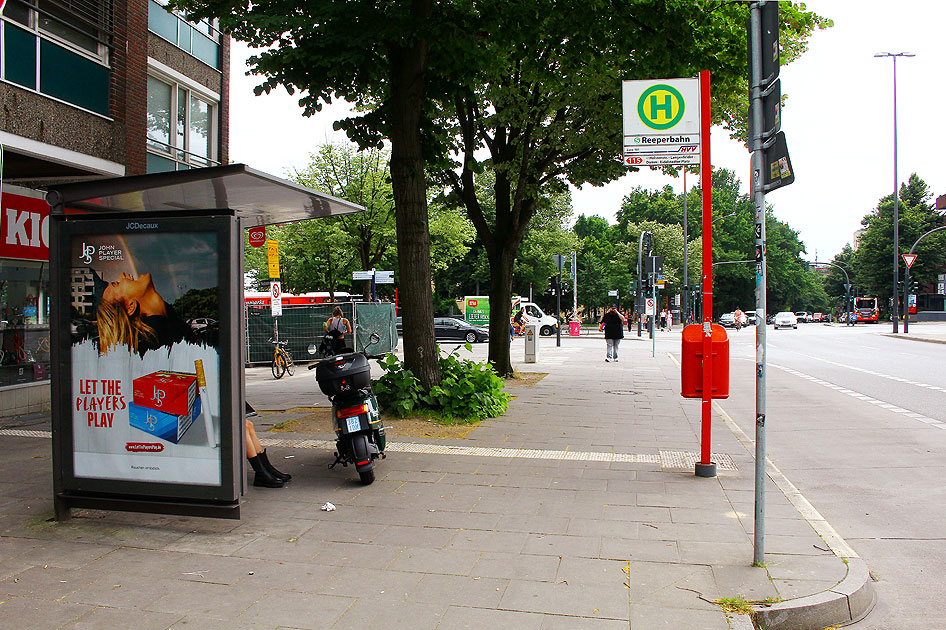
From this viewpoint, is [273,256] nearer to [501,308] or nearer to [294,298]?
[501,308]

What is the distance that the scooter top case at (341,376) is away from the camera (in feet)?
20.0

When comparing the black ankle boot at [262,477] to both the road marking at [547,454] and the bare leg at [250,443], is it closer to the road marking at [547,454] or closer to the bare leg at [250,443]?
the bare leg at [250,443]

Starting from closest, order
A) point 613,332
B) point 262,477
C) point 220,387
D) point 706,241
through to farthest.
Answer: point 220,387
point 706,241
point 262,477
point 613,332

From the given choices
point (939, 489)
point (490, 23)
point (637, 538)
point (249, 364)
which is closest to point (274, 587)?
point (637, 538)

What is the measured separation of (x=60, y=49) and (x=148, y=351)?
806 centimetres

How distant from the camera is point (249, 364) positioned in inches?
849

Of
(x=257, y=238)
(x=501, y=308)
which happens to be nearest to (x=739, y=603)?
(x=501, y=308)

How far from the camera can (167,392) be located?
4.89m

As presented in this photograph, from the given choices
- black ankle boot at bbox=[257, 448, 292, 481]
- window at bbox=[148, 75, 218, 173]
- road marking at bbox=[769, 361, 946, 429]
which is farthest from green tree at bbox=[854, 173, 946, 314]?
black ankle boot at bbox=[257, 448, 292, 481]

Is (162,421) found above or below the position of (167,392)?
below

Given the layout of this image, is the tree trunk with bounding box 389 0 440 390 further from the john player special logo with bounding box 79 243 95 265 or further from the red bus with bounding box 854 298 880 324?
the red bus with bounding box 854 298 880 324

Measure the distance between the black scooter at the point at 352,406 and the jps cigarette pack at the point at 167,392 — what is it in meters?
1.32

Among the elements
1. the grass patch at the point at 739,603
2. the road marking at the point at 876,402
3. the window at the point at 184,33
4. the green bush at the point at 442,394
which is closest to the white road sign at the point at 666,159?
the grass patch at the point at 739,603

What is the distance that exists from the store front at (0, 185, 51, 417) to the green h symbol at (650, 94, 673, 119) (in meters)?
9.05
